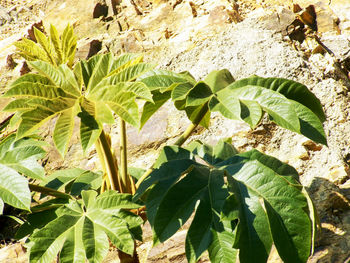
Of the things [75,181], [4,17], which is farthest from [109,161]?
[4,17]

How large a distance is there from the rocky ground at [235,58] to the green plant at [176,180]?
42 centimetres

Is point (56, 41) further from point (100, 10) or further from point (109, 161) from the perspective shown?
point (100, 10)

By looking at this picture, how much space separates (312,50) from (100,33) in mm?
1121

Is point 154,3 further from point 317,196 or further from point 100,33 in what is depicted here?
point 317,196

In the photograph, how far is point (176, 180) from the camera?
44.4 inches

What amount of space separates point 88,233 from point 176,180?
10.2 inches

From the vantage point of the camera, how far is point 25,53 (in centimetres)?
152

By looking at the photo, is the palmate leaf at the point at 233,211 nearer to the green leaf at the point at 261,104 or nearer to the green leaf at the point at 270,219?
the green leaf at the point at 270,219

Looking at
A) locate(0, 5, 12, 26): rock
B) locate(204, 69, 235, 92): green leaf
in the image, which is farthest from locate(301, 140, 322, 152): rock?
locate(0, 5, 12, 26): rock

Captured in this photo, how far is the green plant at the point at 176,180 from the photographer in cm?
97

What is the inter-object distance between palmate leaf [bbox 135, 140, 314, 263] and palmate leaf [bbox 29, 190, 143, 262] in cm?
9

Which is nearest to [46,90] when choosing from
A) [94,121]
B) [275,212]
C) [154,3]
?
[94,121]

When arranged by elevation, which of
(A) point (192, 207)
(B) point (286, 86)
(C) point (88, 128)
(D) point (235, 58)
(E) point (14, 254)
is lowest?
(E) point (14, 254)

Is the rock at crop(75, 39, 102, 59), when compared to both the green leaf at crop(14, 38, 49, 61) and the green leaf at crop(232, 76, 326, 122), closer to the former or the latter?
the green leaf at crop(14, 38, 49, 61)
